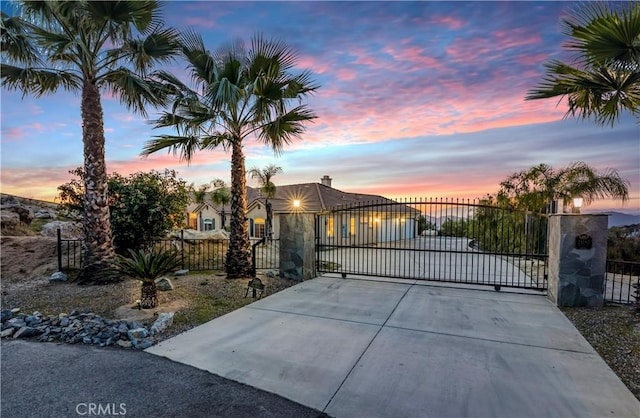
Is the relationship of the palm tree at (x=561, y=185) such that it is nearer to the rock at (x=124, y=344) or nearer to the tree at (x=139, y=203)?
the rock at (x=124, y=344)

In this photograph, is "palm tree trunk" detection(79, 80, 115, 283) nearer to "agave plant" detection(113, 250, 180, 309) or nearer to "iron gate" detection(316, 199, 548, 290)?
"agave plant" detection(113, 250, 180, 309)

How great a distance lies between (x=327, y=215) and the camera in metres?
17.8

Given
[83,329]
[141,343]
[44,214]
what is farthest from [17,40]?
[44,214]

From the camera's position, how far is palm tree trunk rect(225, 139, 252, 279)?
846 centimetres

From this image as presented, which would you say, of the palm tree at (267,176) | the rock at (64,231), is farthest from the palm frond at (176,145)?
the palm tree at (267,176)

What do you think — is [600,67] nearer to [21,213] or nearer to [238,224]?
[238,224]

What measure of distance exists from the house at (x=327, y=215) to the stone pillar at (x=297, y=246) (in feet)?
27.6

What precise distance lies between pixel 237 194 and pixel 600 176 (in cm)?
1323

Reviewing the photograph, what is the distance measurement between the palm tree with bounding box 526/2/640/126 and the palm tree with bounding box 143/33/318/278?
557 centimetres

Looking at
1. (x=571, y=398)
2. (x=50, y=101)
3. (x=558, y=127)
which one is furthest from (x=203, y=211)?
(x=571, y=398)

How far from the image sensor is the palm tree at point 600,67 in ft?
14.7

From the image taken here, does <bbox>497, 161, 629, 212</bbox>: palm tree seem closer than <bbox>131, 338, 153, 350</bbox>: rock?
No

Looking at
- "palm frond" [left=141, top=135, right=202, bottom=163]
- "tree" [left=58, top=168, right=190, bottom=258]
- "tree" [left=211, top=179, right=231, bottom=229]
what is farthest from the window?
"palm frond" [left=141, top=135, right=202, bottom=163]

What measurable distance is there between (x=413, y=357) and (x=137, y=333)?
4.16 meters
